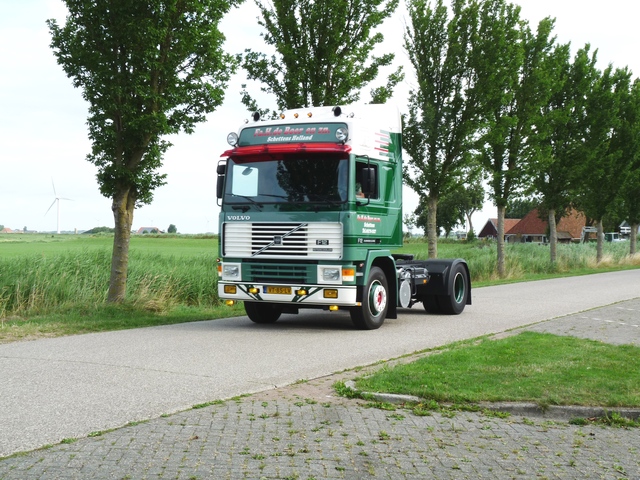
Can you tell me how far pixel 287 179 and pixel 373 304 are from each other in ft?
8.45

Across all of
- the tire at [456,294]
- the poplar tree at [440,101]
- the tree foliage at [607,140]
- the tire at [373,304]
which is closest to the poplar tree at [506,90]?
the poplar tree at [440,101]

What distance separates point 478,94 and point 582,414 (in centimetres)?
1808

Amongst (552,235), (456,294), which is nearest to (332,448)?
(456,294)

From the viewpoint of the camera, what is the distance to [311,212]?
11555mm

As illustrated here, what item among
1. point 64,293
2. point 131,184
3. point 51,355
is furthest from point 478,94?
point 51,355

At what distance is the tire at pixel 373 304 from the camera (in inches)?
472

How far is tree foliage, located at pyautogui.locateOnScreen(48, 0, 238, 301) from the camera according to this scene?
13234 mm

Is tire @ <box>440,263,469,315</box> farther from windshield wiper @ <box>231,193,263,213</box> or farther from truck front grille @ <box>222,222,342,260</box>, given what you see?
windshield wiper @ <box>231,193,263,213</box>

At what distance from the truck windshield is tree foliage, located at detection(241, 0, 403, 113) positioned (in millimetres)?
6751

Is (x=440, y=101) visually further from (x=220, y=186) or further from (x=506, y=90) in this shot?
(x=220, y=186)

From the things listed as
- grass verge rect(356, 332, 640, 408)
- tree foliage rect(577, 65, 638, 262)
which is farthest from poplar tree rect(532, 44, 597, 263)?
grass verge rect(356, 332, 640, 408)

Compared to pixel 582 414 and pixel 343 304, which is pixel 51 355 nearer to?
pixel 343 304

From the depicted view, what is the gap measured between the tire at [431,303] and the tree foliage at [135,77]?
19.4ft

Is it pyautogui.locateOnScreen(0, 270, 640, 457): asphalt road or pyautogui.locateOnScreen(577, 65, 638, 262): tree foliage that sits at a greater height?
pyautogui.locateOnScreen(577, 65, 638, 262): tree foliage
